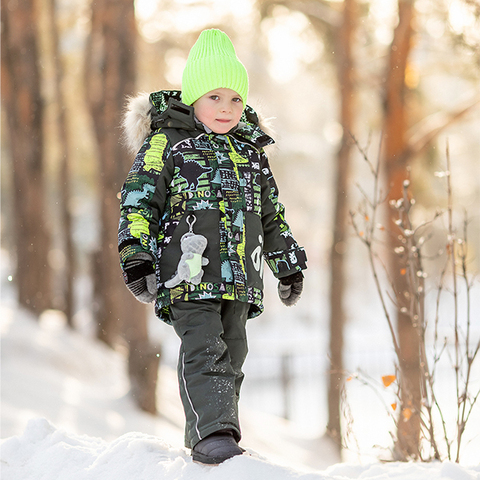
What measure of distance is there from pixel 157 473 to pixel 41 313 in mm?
9047

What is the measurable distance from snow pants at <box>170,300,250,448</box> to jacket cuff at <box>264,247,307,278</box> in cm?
39

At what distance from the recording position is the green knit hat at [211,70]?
8.57ft

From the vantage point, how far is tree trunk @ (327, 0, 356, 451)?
25.6ft

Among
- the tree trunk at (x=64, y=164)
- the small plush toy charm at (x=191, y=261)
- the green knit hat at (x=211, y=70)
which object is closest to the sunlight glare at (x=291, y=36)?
the tree trunk at (x=64, y=164)

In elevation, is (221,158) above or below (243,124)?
below

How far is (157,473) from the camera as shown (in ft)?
7.85

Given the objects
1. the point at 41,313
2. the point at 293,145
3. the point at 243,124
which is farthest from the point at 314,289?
the point at 243,124

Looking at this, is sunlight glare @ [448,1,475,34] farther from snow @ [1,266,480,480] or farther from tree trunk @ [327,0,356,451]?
snow @ [1,266,480,480]

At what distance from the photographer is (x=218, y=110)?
2617 mm

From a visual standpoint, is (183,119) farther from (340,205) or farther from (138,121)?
(340,205)

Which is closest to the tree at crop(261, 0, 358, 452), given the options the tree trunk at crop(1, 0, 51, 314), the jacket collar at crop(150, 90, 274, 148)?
the tree trunk at crop(1, 0, 51, 314)

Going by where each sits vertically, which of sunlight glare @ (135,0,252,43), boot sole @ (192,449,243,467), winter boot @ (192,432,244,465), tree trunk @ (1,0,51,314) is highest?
sunlight glare @ (135,0,252,43)

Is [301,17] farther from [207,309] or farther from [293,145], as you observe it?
[293,145]

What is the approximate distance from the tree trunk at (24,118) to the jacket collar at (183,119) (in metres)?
7.46
